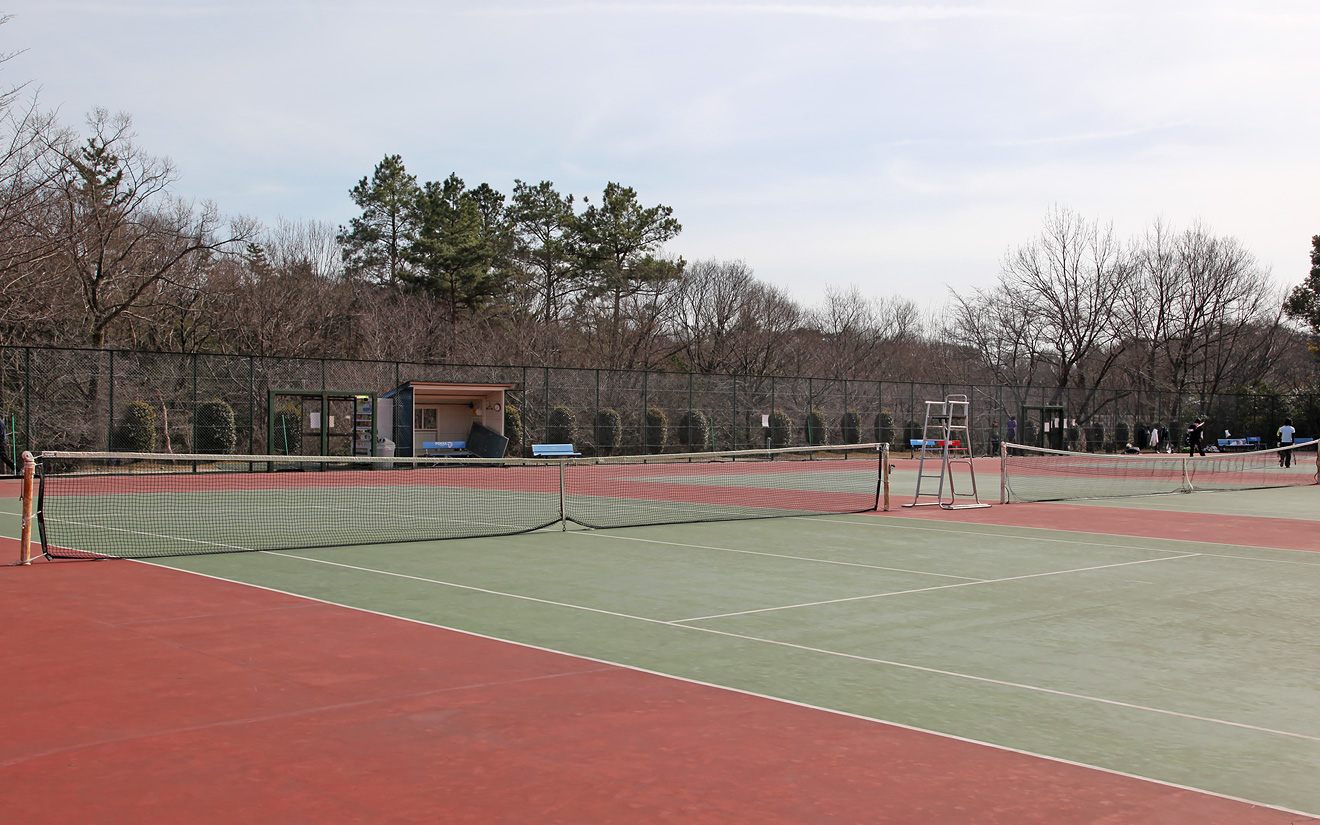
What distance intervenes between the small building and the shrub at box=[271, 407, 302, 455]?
7.15 feet

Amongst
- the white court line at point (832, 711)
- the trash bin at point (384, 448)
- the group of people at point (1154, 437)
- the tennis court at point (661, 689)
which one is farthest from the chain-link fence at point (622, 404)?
the white court line at point (832, 711)

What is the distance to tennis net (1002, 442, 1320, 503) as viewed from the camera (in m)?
20.8

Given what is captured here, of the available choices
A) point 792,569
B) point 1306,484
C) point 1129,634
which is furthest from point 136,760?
point 1306,484

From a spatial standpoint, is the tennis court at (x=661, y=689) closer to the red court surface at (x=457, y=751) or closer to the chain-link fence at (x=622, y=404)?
the red court surface at (x=457, y=751)

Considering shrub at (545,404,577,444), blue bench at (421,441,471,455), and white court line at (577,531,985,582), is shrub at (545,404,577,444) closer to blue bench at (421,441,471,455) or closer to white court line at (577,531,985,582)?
blue bench at (421,441,471,455)

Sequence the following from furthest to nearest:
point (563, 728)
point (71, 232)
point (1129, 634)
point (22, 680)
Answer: point (71, 232)
point (1129, 634)
point (22, 680)
point (563, 728)

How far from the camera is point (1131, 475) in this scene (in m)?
28.6

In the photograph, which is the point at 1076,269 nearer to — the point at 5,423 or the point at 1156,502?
the point at 1156,502

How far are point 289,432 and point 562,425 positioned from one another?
7.77 meters

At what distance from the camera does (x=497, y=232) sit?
51.9 metres

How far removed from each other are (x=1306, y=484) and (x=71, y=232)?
103 feet

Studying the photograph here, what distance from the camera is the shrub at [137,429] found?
25453 millimetres

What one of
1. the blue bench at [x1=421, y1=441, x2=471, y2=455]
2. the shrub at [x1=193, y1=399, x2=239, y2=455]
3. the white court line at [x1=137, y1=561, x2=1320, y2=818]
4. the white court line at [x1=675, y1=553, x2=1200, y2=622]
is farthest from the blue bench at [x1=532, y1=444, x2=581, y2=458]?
the white court line at [x1=137, y1=561, x2=1320, y2=818]

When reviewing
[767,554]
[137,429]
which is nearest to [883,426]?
[137,429]
